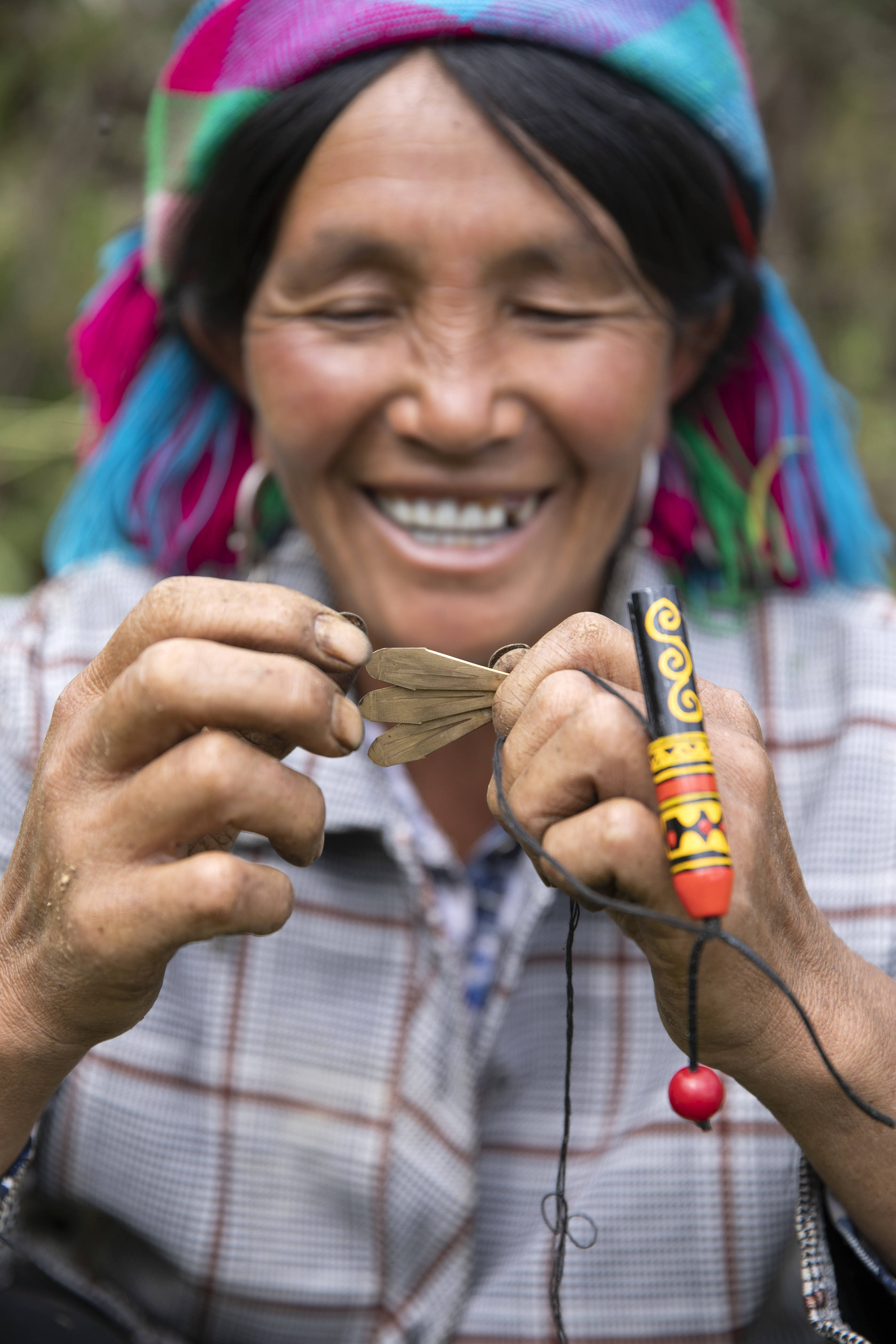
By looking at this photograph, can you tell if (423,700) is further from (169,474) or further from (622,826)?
(169,474)

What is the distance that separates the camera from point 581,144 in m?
1.44

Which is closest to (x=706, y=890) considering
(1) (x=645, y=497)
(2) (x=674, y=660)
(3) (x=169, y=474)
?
(2) (x=674, y=660)

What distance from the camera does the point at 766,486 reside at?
75.0 inches

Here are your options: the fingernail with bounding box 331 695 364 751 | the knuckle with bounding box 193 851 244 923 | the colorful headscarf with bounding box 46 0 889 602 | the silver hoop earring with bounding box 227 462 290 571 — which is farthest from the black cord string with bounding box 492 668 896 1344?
the colorful headscarf with bounding box 46 0 889 602

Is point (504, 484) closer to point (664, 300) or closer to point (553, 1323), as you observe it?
point (664, 300)

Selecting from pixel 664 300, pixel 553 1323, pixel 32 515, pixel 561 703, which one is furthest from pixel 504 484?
pixel 32 515

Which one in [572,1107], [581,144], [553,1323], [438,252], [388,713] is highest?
[581,144]

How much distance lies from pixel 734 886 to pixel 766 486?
1.17 meters

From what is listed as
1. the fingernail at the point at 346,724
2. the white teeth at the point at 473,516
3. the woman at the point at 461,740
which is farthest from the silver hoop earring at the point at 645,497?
the fingernail at the point at 346,724

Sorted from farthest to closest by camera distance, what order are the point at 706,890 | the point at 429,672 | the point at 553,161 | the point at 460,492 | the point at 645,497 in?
the point at 645,497, the point at 460,492, the point at 553,161, the point at 429,672, the point at 706,890

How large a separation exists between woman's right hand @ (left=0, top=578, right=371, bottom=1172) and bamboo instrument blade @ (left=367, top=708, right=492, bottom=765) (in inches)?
3.4

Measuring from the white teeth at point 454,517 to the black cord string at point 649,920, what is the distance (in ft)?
2.14

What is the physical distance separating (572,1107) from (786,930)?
29.5 inches

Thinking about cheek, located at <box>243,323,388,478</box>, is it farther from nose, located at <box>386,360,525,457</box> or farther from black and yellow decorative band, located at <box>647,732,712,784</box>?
black and yellow decorative band, located at <box>647,732,712,784</box>
